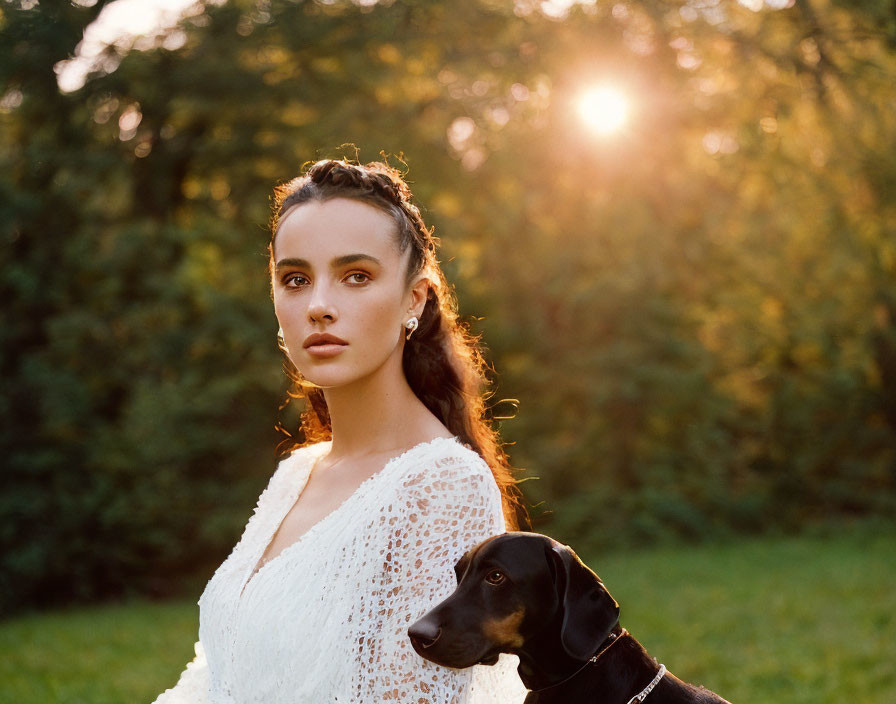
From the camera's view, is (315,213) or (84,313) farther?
(84,313)

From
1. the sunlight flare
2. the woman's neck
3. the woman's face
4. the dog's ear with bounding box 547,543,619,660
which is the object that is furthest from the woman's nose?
the sunlight flare

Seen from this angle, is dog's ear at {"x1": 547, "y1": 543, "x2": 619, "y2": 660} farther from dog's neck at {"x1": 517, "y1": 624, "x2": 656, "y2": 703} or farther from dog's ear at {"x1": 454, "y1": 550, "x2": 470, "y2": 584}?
dog's ear at {"x1": 454, "y1": 550, "x2": 470, "y2": 584}

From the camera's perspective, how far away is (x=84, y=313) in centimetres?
1017

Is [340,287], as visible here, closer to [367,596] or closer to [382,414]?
[382,414]

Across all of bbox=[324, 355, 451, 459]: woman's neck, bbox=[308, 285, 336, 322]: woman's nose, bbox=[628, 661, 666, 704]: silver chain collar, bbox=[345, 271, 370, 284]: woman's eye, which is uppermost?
bbox=[345, 271, 370, 284]: woman's eye

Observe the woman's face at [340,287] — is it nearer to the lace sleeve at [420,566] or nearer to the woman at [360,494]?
the woman at [360,494]

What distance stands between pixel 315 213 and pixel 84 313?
8.74 metres

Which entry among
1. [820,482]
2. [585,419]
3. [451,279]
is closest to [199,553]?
[451,279]

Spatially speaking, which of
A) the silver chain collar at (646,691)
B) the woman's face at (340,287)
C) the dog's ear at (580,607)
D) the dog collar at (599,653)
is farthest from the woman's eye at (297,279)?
the silver chain collar at (646,691)

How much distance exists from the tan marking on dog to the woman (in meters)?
0.11

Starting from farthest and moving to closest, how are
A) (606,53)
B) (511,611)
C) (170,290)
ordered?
(606,53) → (170,290) → (511,611)

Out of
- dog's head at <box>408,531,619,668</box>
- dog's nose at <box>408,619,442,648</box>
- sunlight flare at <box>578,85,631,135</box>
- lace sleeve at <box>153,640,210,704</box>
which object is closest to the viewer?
dog's nose at <box>408,619,442,648</box>

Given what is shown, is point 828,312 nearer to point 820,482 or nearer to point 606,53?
point 820,482

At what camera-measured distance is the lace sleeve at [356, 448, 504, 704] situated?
1901 millimetres
